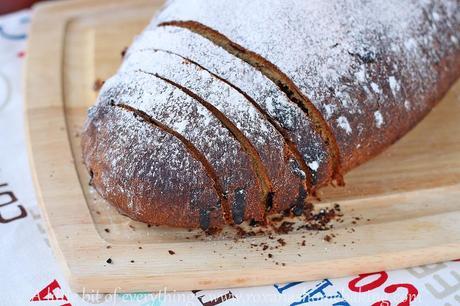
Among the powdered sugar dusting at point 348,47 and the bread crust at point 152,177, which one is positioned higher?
the powdered sugar dusting at point 348,47

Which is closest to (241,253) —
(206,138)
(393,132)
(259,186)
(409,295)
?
(259,186)

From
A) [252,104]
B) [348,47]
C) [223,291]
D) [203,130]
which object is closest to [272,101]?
[252,104]

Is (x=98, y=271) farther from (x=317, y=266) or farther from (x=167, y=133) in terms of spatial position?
(x=317, y=266)

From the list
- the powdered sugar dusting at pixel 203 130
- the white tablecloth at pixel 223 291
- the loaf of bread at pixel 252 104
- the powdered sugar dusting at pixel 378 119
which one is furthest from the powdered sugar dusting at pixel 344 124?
the white tablecloth at pixel 223 291

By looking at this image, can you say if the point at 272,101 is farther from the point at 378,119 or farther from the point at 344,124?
the point at 378,119

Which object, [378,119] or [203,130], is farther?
[378,119]

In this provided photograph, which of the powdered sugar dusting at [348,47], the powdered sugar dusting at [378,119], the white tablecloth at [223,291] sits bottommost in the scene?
the white tablecloth at [223,291]

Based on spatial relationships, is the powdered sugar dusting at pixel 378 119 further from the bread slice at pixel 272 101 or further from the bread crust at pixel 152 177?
the bread crust at pixel 152 177
